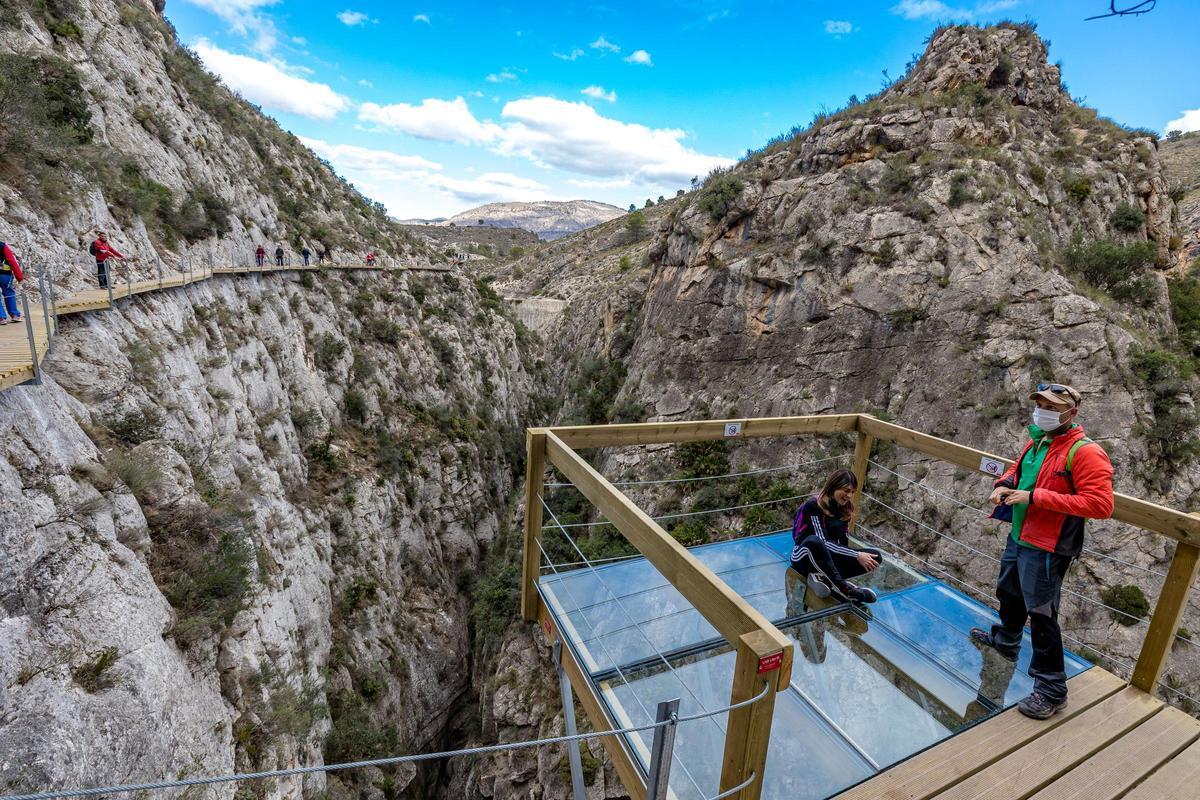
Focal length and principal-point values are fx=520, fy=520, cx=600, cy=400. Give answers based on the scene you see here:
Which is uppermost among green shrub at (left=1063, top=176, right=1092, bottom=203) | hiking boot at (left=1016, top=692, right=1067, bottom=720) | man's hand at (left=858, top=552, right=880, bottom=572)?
green shrub at (left=1063, top=176, right=1092, bottom=203)

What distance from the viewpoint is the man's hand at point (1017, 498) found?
9.13 ft

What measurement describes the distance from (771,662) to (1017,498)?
2.01 metres

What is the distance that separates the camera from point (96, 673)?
3992mm

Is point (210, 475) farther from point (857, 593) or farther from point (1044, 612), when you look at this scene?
point (1044, 612)

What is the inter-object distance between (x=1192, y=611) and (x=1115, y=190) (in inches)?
433

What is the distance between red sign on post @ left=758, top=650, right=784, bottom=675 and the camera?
170cm

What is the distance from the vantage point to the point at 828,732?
2.63 meters

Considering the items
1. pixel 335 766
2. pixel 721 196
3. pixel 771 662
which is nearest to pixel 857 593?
pixel 771 662

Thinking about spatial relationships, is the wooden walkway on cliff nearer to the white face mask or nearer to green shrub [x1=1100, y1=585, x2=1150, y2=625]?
the white face mask

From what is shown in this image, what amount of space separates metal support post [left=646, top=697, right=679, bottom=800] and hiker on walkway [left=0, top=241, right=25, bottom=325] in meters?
8.33

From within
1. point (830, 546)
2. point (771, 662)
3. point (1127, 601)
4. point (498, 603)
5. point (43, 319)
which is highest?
point (43, 319)

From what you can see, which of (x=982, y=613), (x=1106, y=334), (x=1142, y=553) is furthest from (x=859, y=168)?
(x=982, y=613)

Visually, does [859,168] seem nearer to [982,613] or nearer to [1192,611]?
[1192,611]

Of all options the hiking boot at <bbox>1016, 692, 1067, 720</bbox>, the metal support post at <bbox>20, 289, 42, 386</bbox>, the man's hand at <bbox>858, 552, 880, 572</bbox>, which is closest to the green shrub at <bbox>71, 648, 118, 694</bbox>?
the metal support post at <bbox>20, 289, 42, 386</bbox>
